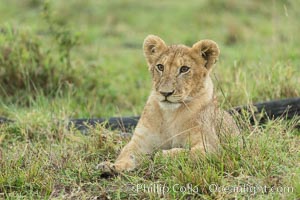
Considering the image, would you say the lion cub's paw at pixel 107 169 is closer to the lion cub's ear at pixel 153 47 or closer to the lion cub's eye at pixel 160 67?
the lion cub's eye at pixel 160 67

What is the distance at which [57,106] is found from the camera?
7008mm

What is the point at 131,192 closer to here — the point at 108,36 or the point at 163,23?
the point at 108,36

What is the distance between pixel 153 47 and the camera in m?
5.48

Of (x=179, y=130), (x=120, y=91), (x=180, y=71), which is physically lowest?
(x=120, y=91)

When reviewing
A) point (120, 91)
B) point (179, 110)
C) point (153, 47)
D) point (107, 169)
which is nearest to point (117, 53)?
point (120, 91)

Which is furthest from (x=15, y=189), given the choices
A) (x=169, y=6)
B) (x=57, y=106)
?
(x=169, y=6)

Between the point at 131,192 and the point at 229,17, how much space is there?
8.32m

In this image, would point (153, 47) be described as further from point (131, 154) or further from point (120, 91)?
point (120, 91)

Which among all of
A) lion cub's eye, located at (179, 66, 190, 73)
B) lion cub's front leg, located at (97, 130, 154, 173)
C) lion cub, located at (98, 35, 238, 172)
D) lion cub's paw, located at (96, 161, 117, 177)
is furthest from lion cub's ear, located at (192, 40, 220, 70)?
lion cub's paw, located at (96, 161, 117, 177)

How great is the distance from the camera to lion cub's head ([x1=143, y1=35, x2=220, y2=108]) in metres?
5.06

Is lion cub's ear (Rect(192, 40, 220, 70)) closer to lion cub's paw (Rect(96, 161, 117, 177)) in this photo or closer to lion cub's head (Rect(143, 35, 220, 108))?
lion cub's head (Rect(143, 35, 220, 108))

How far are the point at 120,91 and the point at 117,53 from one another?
78.3 inches

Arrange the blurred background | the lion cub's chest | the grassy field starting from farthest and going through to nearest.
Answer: the blurred background
the lion cub's chest
the grassy field

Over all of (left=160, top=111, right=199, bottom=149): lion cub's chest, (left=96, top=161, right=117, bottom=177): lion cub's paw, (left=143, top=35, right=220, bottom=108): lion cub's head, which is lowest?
(left=96, top=161, right=117, bottom=177): lion cub's paw
